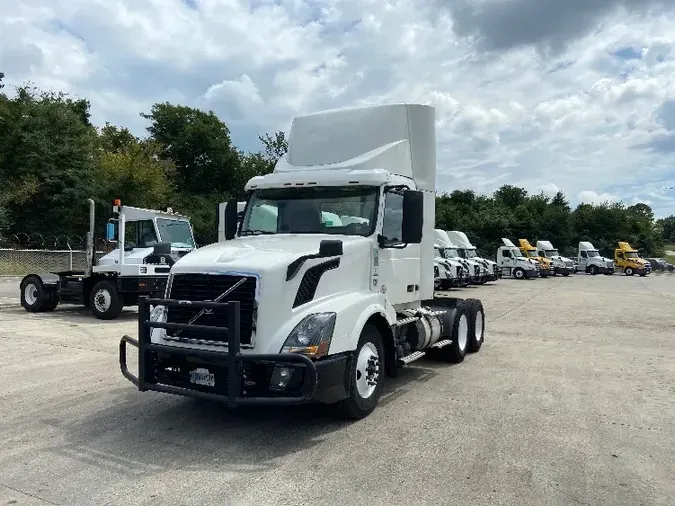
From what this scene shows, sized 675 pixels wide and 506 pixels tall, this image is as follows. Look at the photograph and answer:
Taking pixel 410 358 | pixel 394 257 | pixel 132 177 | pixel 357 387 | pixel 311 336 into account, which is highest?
pixel 132 177

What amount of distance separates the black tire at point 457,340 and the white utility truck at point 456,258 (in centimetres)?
1851

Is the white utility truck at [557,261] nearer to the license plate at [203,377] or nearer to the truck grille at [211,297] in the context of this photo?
the truck grille at [211,297]

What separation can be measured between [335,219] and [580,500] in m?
3.69

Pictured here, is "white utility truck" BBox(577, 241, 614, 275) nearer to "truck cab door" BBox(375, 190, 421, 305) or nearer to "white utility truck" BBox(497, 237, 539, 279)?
"white utility truck" BBox(497, 237, 539, 279)

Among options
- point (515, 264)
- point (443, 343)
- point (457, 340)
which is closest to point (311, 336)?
point (443, 343)

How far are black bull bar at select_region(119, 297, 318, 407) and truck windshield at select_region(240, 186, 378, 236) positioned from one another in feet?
5.82

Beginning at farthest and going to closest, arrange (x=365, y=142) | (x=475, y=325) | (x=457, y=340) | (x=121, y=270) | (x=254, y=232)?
1. (x=121, y=270)
2. (x=475, y=325)
3. (x=457, y=340)
4. (x=365, y=142)
5. (x=254, y=232)

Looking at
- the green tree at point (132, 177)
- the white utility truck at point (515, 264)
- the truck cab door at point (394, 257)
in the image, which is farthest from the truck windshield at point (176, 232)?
the white utility truck at point (515, 264)

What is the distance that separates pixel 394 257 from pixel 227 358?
2.72m

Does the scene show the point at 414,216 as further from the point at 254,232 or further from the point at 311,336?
the point at 311,336

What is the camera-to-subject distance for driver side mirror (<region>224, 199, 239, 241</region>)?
7.16 m

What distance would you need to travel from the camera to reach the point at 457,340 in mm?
8688

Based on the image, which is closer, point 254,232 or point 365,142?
point 254,232

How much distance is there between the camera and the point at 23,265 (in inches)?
1022
